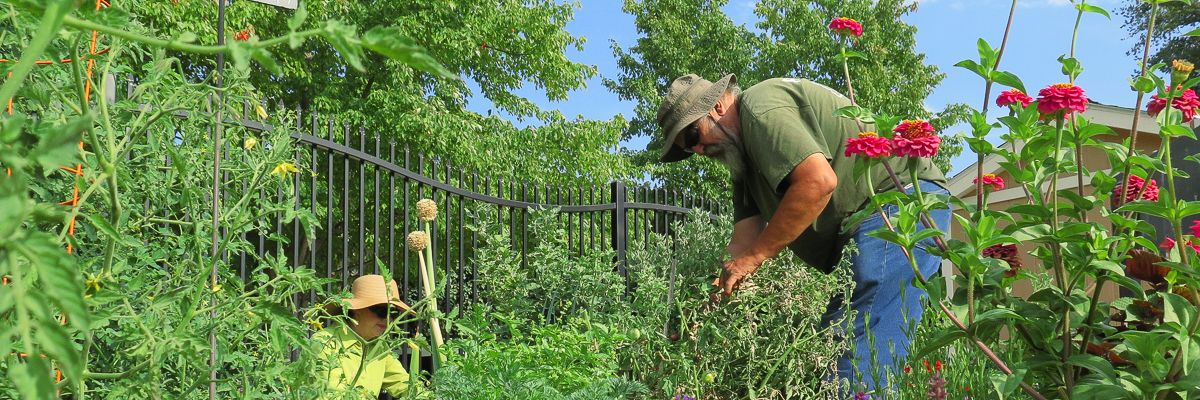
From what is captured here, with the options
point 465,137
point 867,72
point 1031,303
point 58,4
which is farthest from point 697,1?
point 58,4

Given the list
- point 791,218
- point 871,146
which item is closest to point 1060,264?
point 871,146

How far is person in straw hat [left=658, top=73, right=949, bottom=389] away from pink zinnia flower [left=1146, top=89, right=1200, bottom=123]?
1.16 m

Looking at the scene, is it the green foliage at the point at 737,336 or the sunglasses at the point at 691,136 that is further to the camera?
the sunglasses at the point at 691,136

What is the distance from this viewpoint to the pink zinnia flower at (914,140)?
200 cm

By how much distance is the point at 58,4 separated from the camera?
0.57m

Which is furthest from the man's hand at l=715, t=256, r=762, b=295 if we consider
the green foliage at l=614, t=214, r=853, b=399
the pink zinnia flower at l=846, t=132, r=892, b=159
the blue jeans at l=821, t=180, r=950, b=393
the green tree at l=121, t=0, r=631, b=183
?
the green tree at l=121, t=0, r=631, b=183

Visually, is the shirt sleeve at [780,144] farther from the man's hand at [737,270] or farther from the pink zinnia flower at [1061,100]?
the pink zinnia flower at [1061,100]

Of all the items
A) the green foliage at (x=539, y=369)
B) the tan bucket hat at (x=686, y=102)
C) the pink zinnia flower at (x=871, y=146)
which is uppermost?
the tan bucket hat at (x=686, y=102)

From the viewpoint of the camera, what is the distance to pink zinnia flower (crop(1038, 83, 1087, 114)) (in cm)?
189

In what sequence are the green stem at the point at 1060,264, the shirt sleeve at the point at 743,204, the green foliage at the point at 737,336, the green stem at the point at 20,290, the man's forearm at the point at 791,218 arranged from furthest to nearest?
1. the shirt sleeve at the point at 743,204
2. the green foliage at the point at 737,336
3. the man's forearm at the point at 791,218
4. the green stem at the point at 1060,264
5. the green stem at the point at 20,290

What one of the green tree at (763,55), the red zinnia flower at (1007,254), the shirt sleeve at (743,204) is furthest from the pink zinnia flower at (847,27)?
the green tree at (763,55)

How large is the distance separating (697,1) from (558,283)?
21.0m

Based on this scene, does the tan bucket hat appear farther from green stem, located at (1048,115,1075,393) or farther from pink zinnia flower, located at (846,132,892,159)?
green stem, located at (1048,115,1075,393)

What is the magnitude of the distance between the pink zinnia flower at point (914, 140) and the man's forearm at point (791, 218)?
115cm
